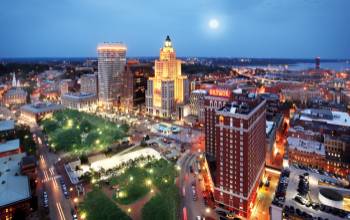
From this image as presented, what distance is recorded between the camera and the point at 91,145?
8150 centimetres

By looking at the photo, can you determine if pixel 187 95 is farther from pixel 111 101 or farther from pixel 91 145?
pixel 91 145

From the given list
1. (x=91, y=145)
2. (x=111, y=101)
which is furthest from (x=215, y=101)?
(x=111, y=101)

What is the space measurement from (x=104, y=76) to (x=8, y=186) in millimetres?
108865

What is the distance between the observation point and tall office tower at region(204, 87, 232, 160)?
232 ft

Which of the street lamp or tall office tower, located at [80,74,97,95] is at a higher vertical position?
tall office tower, located at [80,74,97,95]

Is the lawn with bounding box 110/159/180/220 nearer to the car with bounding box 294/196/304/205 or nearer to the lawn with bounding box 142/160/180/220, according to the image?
the lawn with bounding box 142/160/180/220

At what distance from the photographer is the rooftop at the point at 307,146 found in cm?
7300

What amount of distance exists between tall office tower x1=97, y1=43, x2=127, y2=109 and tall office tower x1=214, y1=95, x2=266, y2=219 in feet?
382

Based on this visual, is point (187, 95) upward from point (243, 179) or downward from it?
upward

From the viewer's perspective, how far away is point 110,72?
513 feet

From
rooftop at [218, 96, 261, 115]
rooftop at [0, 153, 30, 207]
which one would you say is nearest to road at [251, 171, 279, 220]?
rooftop at [218, 96, 261, 115]

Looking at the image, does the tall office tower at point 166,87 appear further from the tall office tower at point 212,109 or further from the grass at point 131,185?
the grass at point 131,185

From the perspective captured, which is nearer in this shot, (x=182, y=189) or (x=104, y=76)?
(x=182, y=189)

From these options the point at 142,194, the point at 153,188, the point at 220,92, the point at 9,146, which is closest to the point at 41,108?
the point at 9,146
